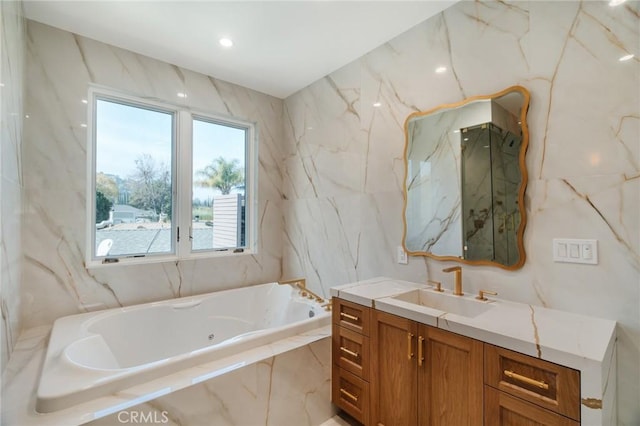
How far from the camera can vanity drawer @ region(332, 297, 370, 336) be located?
1.67m

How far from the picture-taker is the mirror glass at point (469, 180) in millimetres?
1582

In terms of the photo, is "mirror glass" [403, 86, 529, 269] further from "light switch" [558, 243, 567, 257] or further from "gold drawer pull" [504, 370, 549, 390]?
"gold drawer pull" [504, 370, 549, 390]

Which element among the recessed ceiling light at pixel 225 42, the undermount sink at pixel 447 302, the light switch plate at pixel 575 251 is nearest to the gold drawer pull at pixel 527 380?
the undermount sink at pixel 447 302

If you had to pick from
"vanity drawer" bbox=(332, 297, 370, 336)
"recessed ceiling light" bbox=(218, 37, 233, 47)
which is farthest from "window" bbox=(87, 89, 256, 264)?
"vanity drawer" bbox=(332, 297, 370, 336)

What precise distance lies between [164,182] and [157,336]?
1.32 meters

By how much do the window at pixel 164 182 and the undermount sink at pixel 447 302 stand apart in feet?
6.34

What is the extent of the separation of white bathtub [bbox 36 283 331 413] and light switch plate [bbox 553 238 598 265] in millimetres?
1410

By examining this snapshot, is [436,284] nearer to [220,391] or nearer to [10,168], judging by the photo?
[220,391]

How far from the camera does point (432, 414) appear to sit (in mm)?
1357

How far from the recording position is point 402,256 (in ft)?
6.98

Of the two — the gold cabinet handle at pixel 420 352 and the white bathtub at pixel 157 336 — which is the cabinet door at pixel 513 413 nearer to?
the gold cabinet handle at pixel 420 352

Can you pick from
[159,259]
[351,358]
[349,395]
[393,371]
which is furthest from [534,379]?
[159,259]

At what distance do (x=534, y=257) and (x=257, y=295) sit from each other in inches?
90.0

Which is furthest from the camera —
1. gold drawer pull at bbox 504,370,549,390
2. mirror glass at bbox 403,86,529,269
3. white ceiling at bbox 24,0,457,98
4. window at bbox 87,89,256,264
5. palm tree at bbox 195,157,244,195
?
palm tree at bbox 195,157,244,195
